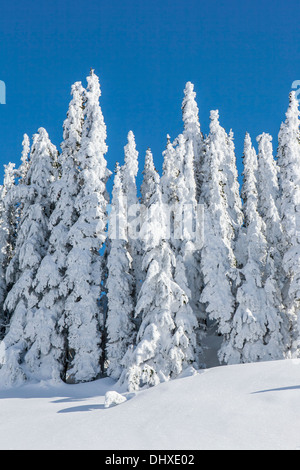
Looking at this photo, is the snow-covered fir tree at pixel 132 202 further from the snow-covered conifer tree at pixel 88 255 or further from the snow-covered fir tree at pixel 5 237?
the snow-covered fir tree at pixel 5 237

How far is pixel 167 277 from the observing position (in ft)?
74.8

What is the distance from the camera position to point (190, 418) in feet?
Answer: 35.0

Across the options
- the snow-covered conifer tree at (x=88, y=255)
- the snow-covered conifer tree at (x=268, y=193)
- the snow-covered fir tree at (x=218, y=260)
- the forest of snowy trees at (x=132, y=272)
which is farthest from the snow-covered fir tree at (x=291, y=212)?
the snow-covered conifer tree at (x=88, y=255)

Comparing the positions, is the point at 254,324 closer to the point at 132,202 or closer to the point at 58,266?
the point at 58,266

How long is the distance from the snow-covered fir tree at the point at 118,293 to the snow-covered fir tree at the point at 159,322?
3.11 m

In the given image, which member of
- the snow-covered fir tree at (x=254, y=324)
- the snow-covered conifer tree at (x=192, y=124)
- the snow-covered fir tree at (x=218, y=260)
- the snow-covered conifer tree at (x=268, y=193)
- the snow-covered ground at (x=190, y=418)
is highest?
the snow-covered conifer tree at (x=192, y=124)

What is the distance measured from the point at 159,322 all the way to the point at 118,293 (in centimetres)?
520

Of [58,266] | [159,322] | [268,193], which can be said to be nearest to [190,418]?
[159,322]

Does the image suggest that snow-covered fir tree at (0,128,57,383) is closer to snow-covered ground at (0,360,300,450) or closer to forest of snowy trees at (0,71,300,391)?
forest of snowy trees at (0,71,300,391)

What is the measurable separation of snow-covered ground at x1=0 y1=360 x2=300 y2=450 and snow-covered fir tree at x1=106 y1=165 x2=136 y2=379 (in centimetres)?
1063

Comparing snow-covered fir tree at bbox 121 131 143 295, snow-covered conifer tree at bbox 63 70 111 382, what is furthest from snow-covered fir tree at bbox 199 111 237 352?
snow-covered conifer tree at bbox 63 70 111 382

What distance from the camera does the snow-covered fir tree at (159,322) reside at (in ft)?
68.0

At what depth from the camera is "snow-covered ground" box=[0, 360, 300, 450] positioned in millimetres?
9250
